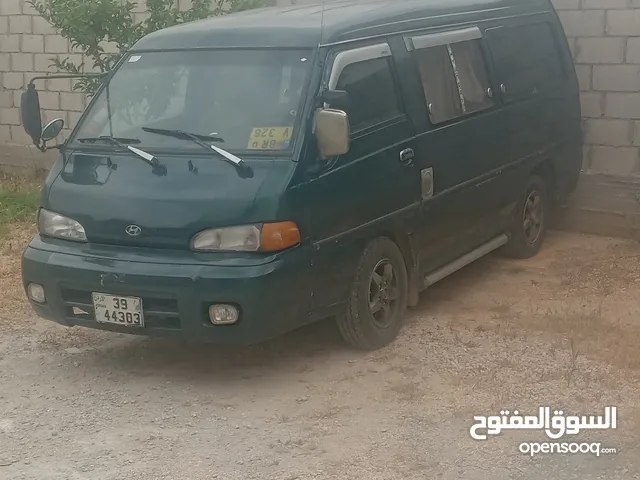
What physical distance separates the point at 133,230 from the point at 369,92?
1.62 meters

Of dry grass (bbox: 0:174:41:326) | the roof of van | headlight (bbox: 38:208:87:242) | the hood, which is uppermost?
the roof of van

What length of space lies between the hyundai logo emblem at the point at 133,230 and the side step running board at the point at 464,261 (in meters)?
1.99

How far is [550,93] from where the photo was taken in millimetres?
7828

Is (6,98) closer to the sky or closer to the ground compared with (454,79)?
closer to the ground

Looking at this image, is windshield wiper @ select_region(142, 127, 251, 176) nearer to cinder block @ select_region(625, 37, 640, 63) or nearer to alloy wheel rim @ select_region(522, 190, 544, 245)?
alloy wheel rim @ select_region(522, 190, 544, 245)

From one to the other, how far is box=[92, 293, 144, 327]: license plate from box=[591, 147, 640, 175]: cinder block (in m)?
4.92

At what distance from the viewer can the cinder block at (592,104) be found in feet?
28.0

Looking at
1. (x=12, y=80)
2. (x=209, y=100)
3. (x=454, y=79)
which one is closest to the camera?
(x=209, y=100)

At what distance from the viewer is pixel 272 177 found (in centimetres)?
524

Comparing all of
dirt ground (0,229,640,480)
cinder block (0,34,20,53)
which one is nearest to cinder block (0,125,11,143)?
cinder block (0,34,20,53)

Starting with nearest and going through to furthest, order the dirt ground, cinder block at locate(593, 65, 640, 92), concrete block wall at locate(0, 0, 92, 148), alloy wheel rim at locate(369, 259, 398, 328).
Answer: the dirt ground, alloy wheel rim at locate(369, 259, 398, 328), cinder block at locate(593, 65, 640, 92), concrete block wall at locate(0, 0, 92, 148)

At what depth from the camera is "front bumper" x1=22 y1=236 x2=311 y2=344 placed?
507cm

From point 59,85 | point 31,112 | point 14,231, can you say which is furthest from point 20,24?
point 31,112

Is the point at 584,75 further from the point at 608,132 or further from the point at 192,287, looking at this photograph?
the point at 192,287
